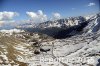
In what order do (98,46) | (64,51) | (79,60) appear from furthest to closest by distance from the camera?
1. (64,51)
2. (98,46)
3. (79,60)

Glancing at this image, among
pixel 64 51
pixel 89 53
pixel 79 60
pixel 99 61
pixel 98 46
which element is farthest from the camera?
pixel 64 51

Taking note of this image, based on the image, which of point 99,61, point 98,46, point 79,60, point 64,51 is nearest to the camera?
point 99,61

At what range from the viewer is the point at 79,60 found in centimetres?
14950

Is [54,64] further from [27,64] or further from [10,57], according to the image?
[10,57]

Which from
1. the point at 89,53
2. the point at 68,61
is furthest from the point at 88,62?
the point at 89,53

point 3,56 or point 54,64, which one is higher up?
point 3,56

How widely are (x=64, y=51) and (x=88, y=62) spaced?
190 ft

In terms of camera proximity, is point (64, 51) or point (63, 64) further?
point (64, 51)

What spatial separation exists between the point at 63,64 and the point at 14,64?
36754mm

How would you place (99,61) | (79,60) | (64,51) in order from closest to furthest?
1. (99,61)
2. (79,60)
3. (64,51)

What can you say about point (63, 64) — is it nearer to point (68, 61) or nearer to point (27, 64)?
point (68, 61)

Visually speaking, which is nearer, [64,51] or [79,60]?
[79,60]

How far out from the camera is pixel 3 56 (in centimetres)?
15762

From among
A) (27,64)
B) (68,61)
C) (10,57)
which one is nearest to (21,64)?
(27,64)
